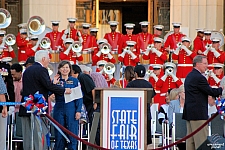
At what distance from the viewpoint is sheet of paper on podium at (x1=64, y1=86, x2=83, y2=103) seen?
1509cm

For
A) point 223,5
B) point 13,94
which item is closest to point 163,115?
point 13,94

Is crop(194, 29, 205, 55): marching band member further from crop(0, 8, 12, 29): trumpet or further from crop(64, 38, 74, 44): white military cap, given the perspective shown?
crop(0, 8, 12, 29): trumpet

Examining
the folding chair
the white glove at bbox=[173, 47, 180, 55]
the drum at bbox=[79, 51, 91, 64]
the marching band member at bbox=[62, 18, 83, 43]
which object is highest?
the marching band member at bbox=[62, 18, 83, 43]

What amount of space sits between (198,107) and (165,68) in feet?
23.4

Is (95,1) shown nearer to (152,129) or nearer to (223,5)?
(223,5)

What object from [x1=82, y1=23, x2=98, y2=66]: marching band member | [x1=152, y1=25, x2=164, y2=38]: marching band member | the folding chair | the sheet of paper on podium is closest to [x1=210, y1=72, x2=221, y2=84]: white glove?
[x1=152, y1=25, x2=164, y2=38]: marching band member

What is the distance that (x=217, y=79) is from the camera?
2198 centimetres

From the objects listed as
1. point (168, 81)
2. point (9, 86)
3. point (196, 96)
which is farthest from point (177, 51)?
point (196, 96)

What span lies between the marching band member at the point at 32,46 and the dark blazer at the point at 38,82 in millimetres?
7997

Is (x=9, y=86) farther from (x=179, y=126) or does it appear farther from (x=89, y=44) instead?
(x=89, y=44)

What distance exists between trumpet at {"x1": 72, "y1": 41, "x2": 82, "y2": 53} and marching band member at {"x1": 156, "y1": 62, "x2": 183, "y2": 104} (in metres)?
2.24

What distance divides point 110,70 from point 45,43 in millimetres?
1755

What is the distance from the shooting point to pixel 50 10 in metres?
24.6

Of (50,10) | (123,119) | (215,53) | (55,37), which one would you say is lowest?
(123,119)
